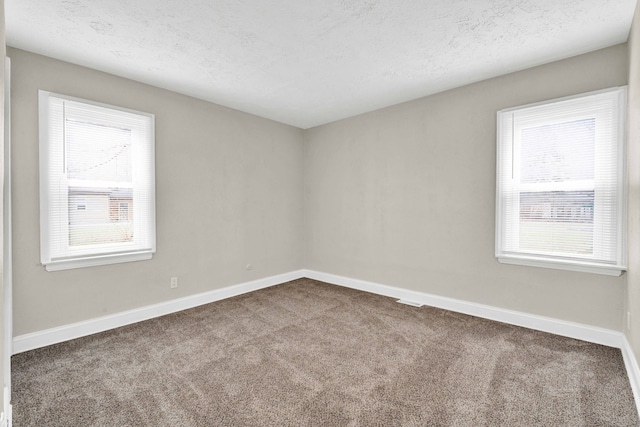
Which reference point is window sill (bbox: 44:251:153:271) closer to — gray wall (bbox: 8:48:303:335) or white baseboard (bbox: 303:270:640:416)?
gray wall (bbox: 8:48:303:335)

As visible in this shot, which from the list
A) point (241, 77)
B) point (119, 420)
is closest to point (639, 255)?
point (119, 420)

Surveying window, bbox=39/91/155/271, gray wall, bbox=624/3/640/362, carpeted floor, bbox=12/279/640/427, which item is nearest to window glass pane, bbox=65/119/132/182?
window, bbox=39/91/155/271

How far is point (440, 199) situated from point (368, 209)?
3.48 feet

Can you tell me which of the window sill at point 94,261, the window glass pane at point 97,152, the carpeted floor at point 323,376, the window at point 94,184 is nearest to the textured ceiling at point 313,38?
the window at point 94,184

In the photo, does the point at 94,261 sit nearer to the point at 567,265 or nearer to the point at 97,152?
the point at 97,152

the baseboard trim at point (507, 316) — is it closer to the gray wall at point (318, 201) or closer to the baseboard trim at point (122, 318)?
the gray wall at point (318, 201)

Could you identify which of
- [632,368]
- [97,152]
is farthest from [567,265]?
[97,152]

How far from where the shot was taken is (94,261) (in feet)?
9.66

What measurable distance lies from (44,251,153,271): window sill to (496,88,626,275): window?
384 cm

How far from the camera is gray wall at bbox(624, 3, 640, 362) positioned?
200 centimetres

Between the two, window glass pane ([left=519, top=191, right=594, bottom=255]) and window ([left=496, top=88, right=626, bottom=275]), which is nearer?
window ([left=496, top=88, right=626, bottom=275])

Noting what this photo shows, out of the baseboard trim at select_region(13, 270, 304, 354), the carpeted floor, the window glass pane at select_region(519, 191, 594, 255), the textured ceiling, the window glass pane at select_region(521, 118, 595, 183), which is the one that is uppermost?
the textured ceiling

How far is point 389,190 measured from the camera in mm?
4117

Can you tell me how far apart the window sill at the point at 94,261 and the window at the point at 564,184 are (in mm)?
3843
